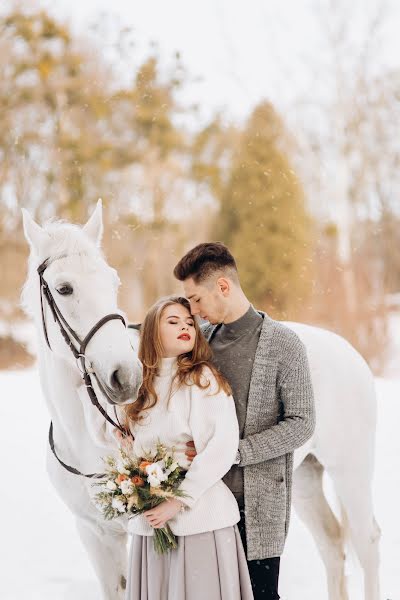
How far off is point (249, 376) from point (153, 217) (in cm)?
870

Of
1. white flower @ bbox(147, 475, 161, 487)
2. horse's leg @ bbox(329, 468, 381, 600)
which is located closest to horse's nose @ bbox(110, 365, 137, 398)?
white flower @ bbox(147, 475, 161, 487)

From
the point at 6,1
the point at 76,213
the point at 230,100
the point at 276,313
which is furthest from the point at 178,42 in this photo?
the point at 276,313

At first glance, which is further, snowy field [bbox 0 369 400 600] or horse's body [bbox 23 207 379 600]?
snowy field [bbox 0 369 400 600]

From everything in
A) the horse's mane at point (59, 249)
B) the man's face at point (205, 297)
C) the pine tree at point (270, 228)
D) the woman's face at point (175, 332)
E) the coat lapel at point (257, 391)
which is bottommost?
the coat lapel at point (257, 391)

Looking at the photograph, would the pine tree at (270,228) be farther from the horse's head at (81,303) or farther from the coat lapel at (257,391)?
the coat lapel at (257,391)

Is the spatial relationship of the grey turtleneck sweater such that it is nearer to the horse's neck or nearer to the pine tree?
the horse's neck

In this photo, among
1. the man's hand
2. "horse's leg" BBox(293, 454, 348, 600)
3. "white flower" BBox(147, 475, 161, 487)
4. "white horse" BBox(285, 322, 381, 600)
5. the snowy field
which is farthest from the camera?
the snowy field

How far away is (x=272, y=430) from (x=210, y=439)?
0.59 ft

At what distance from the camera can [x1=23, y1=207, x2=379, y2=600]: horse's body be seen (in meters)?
1.76

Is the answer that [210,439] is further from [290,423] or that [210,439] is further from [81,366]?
[81,366]

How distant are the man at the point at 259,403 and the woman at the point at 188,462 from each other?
7 centimetres

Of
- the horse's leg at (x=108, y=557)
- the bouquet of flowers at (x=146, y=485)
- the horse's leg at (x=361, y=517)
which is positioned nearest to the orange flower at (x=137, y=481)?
the bouquet of flowers at (x=146, y=485)

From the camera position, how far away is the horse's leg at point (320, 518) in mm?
2543

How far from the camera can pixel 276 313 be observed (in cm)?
821
